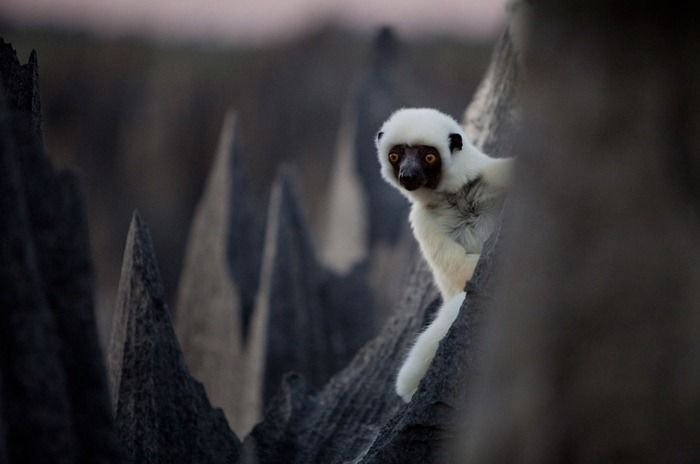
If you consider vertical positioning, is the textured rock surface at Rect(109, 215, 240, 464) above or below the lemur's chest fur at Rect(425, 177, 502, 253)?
below

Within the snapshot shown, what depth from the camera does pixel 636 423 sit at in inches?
111

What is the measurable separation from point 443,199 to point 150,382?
1.50 m

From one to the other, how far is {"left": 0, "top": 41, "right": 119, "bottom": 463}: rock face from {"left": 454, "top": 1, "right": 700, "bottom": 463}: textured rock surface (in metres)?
1.32

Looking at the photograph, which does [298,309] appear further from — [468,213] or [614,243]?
[614,243]

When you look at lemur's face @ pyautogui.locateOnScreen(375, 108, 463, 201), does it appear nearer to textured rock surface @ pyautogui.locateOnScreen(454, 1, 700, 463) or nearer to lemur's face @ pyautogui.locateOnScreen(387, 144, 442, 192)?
lemur's face @ pyautogui.locateOnScreen(387, 144, 442, 192)

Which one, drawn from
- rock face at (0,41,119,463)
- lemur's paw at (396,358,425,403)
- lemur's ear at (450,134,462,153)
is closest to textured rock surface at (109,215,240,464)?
lemur's paw at (396,358,425,403)

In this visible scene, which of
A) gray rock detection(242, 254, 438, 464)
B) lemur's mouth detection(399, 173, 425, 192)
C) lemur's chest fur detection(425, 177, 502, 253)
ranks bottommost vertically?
gray rock detection(242, 254, 438, 464)

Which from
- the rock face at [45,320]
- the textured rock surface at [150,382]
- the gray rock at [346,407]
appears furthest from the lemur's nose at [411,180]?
the rock face at [45,320]

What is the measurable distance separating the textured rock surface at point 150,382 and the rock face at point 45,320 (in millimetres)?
1072

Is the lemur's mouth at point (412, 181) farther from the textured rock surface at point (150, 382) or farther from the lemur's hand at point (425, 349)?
the textured rock surface at point (150, 382)

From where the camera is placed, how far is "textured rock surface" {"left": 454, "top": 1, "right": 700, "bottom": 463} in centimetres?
278

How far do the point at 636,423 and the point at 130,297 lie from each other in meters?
2.54

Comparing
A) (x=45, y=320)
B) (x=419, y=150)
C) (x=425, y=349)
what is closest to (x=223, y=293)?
(x=419, y=150)

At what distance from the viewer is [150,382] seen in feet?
15.2
